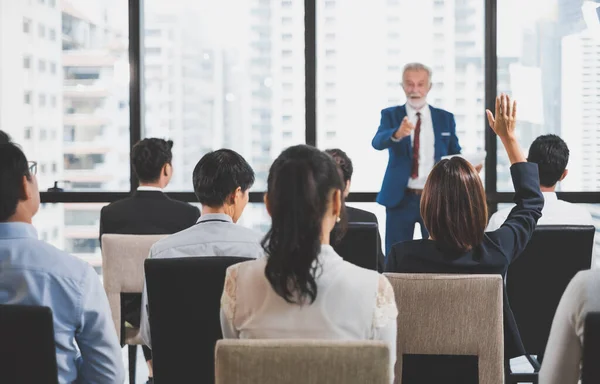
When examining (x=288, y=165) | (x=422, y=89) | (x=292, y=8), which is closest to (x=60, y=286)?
(x=288, y=165)

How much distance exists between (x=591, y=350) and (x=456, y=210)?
866 mm

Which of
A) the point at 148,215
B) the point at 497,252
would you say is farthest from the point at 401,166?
the point at 497,252

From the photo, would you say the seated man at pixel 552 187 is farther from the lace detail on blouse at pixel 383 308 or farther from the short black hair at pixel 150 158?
the lace detail on blouse at pixel 383 308

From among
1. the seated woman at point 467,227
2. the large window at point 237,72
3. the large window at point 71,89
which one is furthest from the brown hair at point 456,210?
the large window at point 71,89

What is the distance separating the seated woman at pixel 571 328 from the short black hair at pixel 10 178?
131 centimetres

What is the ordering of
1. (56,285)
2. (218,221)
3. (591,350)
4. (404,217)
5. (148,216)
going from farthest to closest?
(404,217), (148,216), (218,221), (56,285), (591,350)

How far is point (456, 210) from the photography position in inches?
93.0

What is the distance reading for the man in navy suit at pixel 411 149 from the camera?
5275 millimetres

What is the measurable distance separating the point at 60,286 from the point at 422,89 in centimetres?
390

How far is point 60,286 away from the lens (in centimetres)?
184

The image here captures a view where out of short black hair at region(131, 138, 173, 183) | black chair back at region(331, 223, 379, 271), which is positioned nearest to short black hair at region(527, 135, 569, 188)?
black chair back at region(331, 223, 379, 271)

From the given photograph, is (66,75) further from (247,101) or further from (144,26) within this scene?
(247,101)

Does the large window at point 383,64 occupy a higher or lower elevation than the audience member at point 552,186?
higher

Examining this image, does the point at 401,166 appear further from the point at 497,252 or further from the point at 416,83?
the point at 497,252
